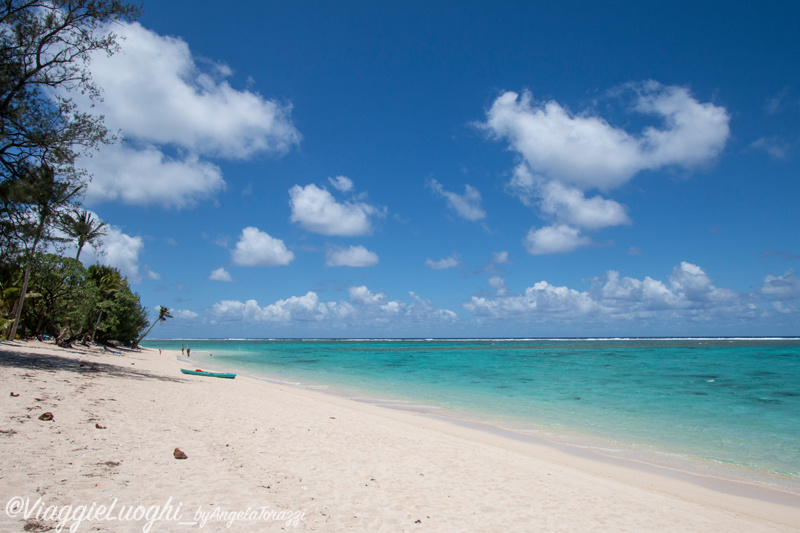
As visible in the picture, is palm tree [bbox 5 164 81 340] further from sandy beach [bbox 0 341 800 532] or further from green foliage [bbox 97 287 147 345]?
green foliage [bbox 97 287 147 345]

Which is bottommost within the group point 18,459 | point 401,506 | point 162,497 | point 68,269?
A: point 401,506

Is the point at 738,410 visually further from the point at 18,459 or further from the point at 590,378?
the point at 18,459

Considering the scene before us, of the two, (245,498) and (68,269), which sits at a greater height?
(68,269)

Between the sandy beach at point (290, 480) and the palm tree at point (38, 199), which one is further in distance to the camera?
the palm tree at point (38, 199)

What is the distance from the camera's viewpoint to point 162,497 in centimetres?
495

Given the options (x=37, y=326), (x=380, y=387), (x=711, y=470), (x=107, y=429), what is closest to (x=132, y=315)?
(x=37, y=326)

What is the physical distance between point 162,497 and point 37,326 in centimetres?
3458

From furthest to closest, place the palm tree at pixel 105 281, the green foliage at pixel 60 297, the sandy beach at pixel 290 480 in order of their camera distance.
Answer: the palm tree at pixel 105 281 → the green foliage at pixel 60 297 → the sandy beach at pixel 290 480

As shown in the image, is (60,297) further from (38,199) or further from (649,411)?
(649,411)

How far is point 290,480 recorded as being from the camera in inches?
245

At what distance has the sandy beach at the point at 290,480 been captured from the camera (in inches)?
185

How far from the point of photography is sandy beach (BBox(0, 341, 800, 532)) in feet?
15.4

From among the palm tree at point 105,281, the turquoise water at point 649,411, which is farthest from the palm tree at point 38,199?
the palm tree at point 105,281

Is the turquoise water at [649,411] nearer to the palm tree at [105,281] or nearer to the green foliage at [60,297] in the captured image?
the green foliage at [60,297]
